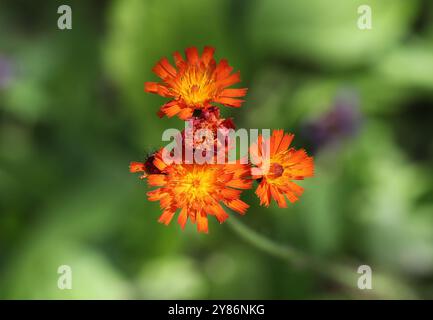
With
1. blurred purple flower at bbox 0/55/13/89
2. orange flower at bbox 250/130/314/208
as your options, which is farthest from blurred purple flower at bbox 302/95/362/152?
blurred purple flower at bbox 0/55/13/89

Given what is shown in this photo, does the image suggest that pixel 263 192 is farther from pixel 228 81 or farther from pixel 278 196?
pixel 228 81

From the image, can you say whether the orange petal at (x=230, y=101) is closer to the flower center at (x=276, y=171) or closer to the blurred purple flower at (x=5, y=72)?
the flower center at (x=276, y=171)

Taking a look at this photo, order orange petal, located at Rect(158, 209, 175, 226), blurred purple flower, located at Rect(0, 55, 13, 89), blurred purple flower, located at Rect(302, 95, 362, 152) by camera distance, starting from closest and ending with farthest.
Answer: orange petal, located at Rect(158, 209, 175, 226) < blurred purple flower, located at Rect(302, 95, 362, 152) < blurred purple flower, located at Rect(0, 55, 13, 89)

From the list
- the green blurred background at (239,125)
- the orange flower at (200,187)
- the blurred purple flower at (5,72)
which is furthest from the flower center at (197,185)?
the blurred purple flower at (5,72)

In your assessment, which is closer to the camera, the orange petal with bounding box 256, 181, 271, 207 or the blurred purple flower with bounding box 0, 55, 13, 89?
the orange petal with bounding box 256, 181, 271, 207

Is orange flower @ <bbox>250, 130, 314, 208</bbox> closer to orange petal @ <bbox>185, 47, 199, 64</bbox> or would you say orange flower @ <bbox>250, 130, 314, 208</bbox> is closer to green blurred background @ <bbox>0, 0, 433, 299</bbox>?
orange petal @ <bbox>185, 47, 199, 64</bbox>

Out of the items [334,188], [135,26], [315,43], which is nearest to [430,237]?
[334,188]

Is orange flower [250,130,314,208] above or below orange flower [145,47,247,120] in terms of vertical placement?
below
